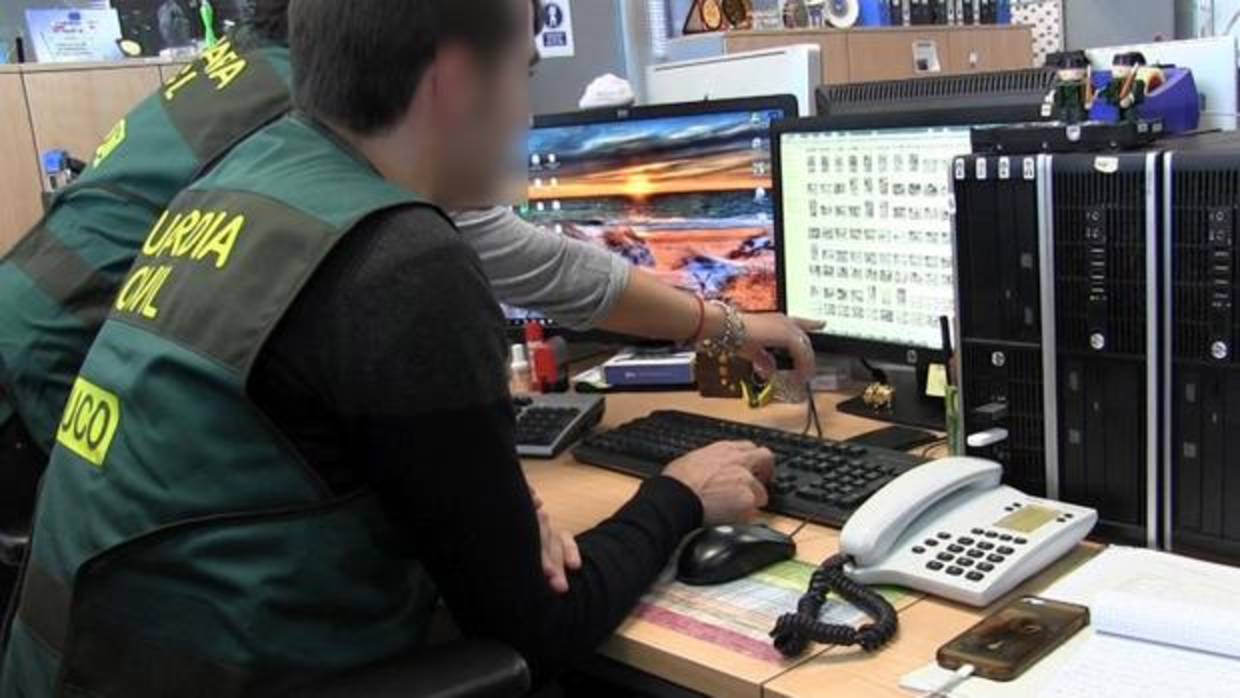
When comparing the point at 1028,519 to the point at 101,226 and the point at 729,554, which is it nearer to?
the point at 729,554

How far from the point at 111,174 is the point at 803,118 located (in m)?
0.93

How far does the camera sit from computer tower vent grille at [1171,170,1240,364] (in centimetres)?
108

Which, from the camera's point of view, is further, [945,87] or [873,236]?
[945,87]

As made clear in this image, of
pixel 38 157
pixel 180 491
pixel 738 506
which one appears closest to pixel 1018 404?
pixel 738 506

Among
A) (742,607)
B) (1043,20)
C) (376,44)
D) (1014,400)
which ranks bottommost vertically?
(742,607)

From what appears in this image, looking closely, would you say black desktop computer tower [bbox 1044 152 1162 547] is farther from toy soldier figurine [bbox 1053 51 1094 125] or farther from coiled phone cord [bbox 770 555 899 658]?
coiled phone cord [bbox 770 555 899 658]

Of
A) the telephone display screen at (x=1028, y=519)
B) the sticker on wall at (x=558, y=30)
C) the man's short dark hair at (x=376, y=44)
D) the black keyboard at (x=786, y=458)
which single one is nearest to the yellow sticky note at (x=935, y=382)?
the black keyboard at (x=786, y=458)

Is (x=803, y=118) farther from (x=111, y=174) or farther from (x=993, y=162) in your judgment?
(x=111, y=174)

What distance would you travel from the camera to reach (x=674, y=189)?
198 centimetres

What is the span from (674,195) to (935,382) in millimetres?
539

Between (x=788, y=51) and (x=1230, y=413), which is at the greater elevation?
(x=788, y=51)

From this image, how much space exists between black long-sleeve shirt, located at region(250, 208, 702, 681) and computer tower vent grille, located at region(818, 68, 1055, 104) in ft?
3.34

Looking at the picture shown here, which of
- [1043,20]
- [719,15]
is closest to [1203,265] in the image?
[719,15]

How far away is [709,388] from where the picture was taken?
6.38 feet
